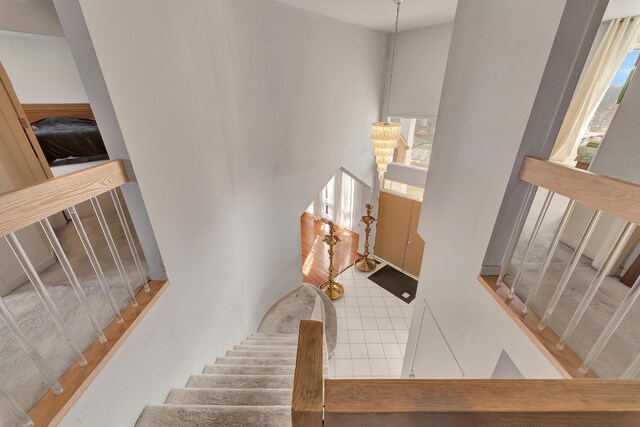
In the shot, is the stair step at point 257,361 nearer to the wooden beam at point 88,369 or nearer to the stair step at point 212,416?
the stair step at point 212,416

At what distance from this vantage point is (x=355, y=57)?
4859 mm

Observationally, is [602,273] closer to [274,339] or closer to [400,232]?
[274,339]

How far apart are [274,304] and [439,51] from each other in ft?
17.8

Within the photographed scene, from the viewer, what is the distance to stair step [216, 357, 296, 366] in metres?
2.51

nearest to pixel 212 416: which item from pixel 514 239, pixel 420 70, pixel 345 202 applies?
pixel 514 239

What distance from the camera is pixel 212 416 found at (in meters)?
1.50

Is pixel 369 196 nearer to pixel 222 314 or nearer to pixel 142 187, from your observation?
pixel 222 314

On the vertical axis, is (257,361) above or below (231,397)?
below

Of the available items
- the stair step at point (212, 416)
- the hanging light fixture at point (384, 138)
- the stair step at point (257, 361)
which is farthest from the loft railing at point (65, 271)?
the hanging light fixture at point (384, 138)

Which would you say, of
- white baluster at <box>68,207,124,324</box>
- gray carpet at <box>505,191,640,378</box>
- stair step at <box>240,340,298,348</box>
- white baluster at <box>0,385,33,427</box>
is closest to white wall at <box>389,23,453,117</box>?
gray carpet at <box>505,191,640,378</box>

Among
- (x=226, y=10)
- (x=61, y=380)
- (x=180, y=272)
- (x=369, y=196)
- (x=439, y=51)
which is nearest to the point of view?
A: (x=61, y=380)

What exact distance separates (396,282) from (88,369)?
5.85m

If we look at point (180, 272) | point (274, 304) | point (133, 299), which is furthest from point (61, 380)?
point (274, 304)

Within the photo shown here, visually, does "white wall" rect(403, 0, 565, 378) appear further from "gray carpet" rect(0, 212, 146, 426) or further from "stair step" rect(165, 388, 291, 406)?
"gray carpet" rect(0, 212, 146, 426)
